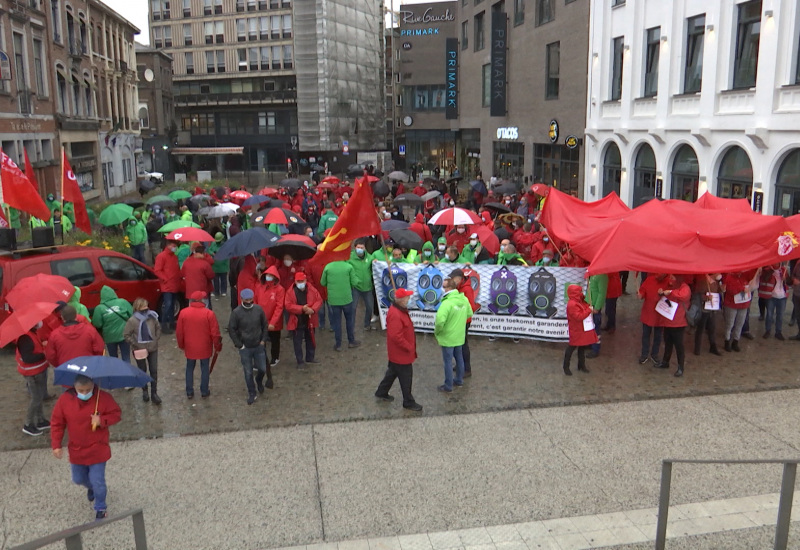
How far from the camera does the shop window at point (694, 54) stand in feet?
66.6

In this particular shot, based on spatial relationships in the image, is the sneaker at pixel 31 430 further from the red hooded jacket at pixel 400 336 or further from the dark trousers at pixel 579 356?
the dark trousers at pixel 579 356

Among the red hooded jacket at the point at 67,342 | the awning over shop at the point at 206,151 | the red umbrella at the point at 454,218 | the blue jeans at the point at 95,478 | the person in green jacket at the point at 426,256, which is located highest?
the awning over shop at the point at 206,151

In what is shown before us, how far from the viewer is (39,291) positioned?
812 centimetres

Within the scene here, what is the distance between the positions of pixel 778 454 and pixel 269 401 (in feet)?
20.4

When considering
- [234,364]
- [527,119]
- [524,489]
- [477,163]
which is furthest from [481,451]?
[477,163]

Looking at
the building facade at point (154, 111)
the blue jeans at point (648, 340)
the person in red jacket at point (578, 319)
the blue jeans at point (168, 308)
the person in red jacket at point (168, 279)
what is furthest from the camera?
the building facade at point (154, 111)

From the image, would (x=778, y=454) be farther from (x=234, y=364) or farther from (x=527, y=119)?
(x=527, y=119)

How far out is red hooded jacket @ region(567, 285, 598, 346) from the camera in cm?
1005

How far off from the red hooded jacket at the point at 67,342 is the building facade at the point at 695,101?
15.6 meters

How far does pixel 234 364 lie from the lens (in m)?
11.2

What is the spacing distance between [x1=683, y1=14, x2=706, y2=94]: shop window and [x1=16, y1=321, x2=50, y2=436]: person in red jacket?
60.7ft

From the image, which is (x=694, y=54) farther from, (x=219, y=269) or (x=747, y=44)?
(x=219, y=269)

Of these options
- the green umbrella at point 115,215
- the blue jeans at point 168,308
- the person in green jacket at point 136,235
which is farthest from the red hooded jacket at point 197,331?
the person in green jacket at point 136,235

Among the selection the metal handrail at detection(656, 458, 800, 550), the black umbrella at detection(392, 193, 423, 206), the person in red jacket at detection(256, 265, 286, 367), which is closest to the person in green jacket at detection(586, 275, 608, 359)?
the person in red jacket at detection(256, 265, 286, 367)
